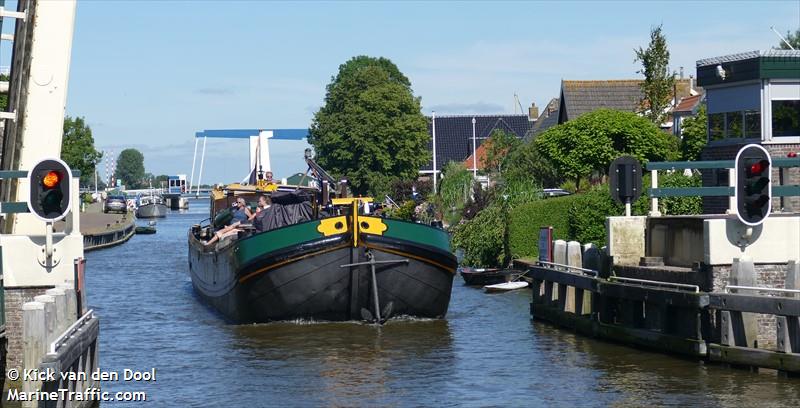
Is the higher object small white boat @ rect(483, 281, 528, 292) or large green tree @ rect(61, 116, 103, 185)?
large green tree @ rect(61, 116, 103, 185)

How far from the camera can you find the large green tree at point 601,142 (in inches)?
1722

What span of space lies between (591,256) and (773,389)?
6669 millimetres

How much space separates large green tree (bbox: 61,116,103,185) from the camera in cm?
8553

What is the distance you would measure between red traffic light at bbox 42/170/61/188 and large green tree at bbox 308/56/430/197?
57.8 meters

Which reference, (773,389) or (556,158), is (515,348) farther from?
(556,158)

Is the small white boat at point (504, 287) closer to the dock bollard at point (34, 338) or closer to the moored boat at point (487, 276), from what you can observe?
the moored boat at point (487, 276)

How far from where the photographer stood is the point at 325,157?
3019 inches

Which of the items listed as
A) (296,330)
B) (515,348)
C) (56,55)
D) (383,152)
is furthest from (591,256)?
(383,152)

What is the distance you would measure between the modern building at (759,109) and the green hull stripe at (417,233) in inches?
346

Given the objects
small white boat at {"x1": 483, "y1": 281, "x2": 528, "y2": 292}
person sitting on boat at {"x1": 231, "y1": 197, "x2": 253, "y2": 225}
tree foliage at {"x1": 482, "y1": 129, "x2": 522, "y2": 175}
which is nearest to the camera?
→ person sitting on boat at {"x1": 231, "y1": 197, "x2": 253, "y2": 225}

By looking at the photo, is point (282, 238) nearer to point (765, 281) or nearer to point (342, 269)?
point (342, 269)

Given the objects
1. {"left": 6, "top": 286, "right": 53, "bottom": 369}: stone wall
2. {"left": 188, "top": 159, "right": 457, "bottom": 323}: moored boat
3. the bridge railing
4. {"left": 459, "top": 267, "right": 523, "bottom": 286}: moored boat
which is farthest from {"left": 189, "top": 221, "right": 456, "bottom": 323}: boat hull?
{"left": 459, "top": 267, "right": 523, "bottom": 286}: moored boat

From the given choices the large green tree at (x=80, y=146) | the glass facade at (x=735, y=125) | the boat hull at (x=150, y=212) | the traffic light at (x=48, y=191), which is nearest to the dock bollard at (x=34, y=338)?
the traffic light at (x=48, y=191)

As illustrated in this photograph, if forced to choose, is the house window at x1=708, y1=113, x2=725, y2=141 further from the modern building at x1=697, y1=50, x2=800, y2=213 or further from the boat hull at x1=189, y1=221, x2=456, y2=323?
A: the boat hull at x1=189, y1=221, x2=456, y2=323
